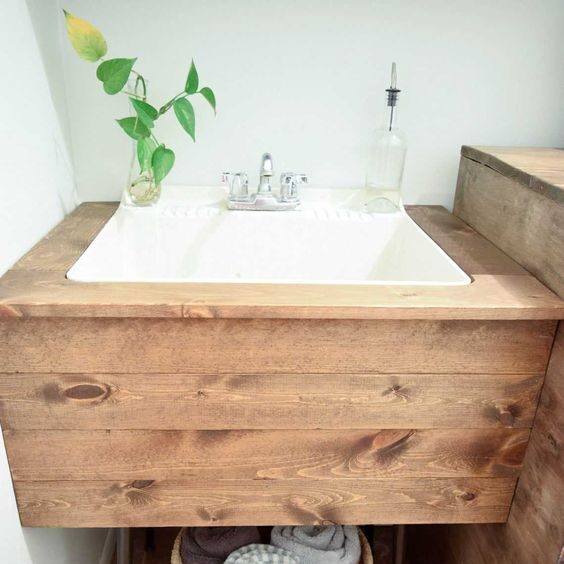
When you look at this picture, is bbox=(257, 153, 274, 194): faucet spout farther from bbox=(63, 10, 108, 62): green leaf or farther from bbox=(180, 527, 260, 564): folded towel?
bbox=(180, 527, 260, 564): folded towel

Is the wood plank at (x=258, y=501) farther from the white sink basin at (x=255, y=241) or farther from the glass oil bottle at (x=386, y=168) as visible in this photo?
the glass oil bottle at (x=386, y=168)

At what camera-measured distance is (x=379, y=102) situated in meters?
1.18

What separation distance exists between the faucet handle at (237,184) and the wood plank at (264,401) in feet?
1.58

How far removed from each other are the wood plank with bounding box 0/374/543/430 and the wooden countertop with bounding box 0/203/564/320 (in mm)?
119

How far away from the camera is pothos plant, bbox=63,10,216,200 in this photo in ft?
3.03

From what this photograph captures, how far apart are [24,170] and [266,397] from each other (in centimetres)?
58

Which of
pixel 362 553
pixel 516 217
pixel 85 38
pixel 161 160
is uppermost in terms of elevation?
pixel 85 38

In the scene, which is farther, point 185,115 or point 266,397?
point 185,115

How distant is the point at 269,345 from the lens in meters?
0.79

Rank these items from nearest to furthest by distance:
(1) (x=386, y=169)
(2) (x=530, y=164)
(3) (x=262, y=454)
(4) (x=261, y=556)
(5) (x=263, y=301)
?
(5) (x=263, y=301)
(3) (x=262, y=454)
(2) (x=530, y=164)
(4) (x=261, y=556)
(1) (x=386, y=169)

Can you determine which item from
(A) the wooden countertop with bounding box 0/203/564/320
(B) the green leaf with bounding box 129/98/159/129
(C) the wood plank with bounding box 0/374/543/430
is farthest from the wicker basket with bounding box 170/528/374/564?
(B) the green leaf with bounding box 129/98/159/129

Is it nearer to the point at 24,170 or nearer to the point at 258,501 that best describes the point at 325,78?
the point at 24,170

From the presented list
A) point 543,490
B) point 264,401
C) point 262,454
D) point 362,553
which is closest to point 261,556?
point 362,553

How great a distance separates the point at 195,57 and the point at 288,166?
315 mm
